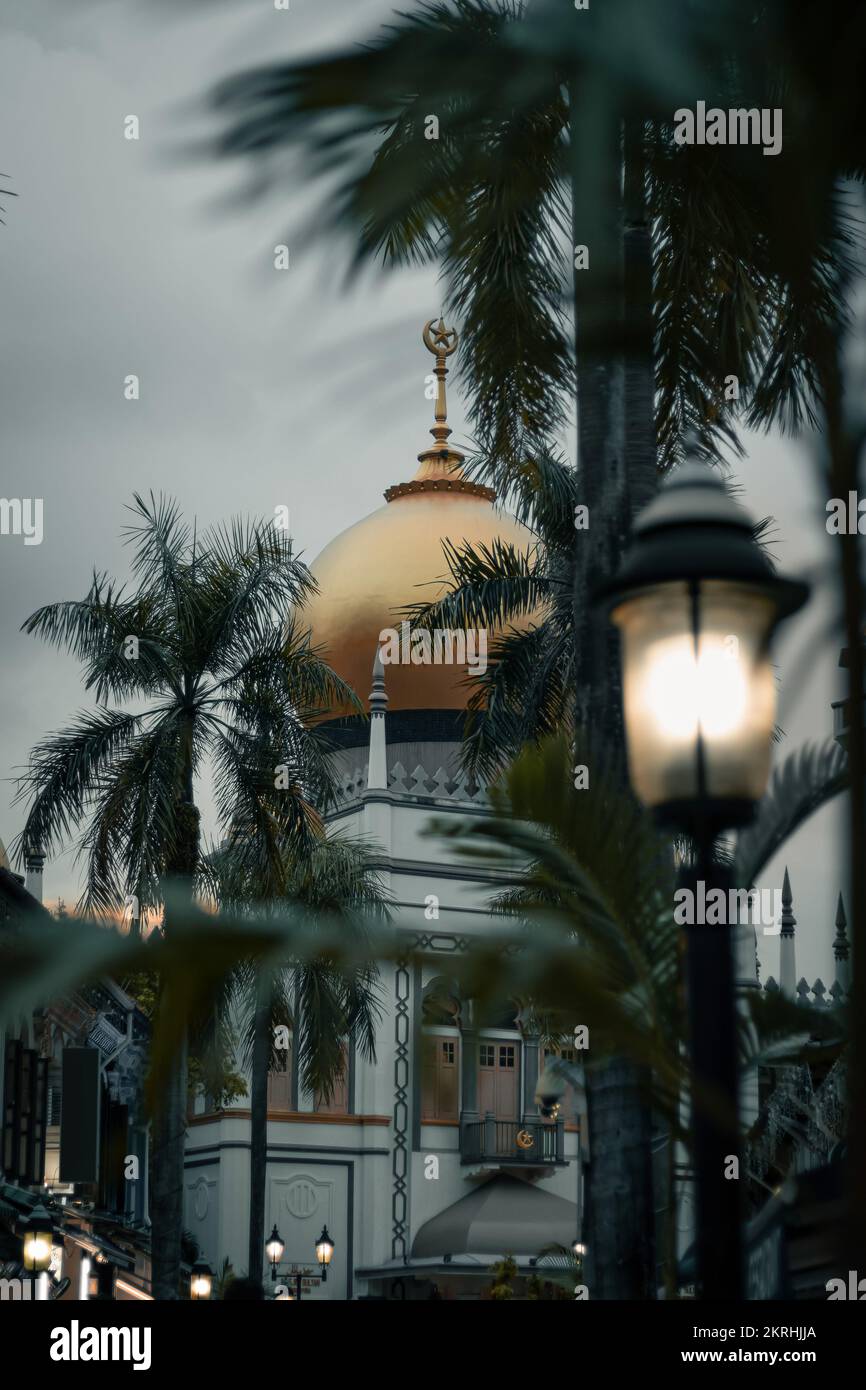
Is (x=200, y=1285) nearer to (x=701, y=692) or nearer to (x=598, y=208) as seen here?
(x=598, y=208)

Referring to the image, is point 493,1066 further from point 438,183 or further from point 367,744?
point 438,183

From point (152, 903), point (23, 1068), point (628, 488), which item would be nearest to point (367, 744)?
point (23, 1068)

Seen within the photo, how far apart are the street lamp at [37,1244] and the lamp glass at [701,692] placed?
14748 mm

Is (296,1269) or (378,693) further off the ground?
(378,693)

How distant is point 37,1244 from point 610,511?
38.0 ft

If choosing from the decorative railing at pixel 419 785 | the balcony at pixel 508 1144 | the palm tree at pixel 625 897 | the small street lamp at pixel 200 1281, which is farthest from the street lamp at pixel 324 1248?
the palm tree at pixel 625 897

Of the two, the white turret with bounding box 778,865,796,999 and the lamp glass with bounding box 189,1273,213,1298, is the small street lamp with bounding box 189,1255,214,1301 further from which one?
the white turret with bounding box 778,865,796,999

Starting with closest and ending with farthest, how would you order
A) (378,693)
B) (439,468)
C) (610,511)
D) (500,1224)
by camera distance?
(610,511) → (500,1224) → (378,693) → (439,468)

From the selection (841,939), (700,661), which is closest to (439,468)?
(841,939)

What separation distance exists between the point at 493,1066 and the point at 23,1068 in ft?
46.0

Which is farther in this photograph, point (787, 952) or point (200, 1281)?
point (787, 952)

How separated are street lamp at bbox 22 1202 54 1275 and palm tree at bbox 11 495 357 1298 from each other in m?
1.42

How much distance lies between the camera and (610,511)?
9438 millimetres

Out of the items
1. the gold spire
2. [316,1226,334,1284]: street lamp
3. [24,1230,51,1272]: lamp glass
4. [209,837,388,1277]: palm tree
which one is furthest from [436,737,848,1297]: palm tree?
the gold spire
